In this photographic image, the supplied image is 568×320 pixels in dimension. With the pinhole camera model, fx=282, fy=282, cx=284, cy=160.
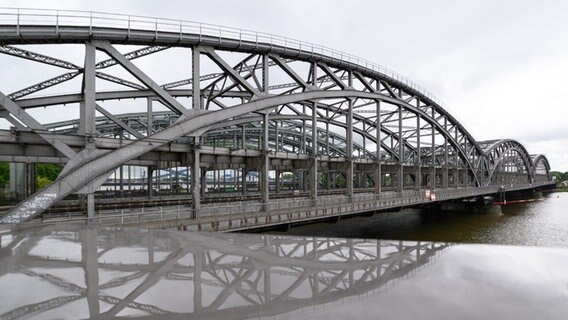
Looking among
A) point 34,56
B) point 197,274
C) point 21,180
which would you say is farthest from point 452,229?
point 21,180

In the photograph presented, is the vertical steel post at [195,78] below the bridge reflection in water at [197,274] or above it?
above

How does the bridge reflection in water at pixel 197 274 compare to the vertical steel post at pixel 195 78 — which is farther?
the vertical steel post at pixel 195 78

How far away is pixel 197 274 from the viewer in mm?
3668

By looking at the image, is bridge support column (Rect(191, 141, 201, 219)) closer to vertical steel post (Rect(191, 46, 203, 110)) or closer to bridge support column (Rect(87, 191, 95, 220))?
vertical steel post (Rect(191, 46, 203, 110))

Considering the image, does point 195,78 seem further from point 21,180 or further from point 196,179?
point 21,180

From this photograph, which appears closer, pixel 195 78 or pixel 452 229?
pixel 195 78

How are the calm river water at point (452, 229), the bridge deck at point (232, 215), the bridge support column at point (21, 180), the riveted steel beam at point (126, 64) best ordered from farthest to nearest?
the calm river water at point (452, 229) → the bridge support column at point (21, 180) → the riveted steel beam at point (126, 64) → the bridge deck at point (232, 215)

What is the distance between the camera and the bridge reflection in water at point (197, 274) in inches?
107

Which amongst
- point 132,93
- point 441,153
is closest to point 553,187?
point 441,153

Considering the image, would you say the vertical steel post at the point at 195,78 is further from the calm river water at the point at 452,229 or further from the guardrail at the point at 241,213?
the calm river water at the point at 452,229

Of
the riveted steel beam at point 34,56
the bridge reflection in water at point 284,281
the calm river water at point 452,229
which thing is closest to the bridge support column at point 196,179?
the riveted steel beam at point 34,56

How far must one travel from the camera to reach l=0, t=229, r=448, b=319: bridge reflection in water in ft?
8.94

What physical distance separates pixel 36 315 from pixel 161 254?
2211 millimetres

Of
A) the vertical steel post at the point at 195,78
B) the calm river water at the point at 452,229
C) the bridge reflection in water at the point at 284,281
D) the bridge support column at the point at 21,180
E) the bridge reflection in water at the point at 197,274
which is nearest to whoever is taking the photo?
the bridge reflection in water at the point at 284,281
